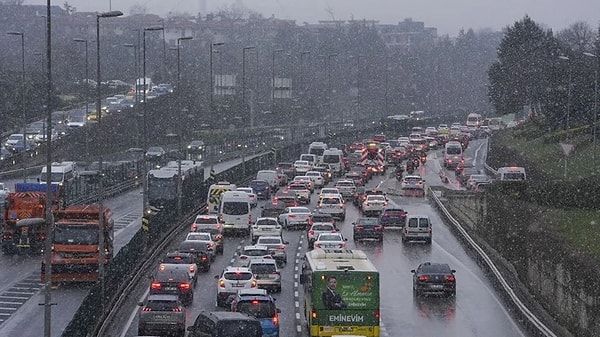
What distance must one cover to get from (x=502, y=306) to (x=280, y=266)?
11282 mm

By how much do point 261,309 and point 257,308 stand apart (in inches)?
4.1

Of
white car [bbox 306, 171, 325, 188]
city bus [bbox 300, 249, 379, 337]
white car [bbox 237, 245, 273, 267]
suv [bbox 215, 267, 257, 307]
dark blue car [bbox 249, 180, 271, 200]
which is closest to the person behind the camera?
city bus [bbox 300, 249, 379, 337]

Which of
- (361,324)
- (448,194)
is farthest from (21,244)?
(448,194)

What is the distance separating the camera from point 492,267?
46.8 metres

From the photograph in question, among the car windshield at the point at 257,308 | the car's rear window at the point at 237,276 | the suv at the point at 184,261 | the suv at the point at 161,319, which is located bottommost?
the suv at the point at 184,261

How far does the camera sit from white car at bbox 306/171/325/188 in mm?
84825

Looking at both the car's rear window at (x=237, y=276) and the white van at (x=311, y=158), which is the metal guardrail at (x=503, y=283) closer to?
the car's rear window at (x=237, y=276)

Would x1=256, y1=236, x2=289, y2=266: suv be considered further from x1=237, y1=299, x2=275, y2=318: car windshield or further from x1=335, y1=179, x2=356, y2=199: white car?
x1=335, y1=179, x2=356, y2=199: white car

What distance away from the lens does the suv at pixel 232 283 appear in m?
39.5

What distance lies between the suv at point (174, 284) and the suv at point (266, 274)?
2.61 metres

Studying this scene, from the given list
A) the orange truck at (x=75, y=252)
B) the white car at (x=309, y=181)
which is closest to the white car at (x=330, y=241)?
the orange truck at (x=75, y=252)

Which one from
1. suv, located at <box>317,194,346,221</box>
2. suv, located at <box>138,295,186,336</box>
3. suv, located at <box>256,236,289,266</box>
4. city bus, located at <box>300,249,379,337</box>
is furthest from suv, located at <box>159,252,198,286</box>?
suv, located at <box>317,194,346,221</box>

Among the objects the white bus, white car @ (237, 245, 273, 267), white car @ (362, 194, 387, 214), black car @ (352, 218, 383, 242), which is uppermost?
white car @ (237, 245, 273, 267)

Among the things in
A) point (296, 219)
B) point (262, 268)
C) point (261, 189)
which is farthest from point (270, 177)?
point (262, 268)
